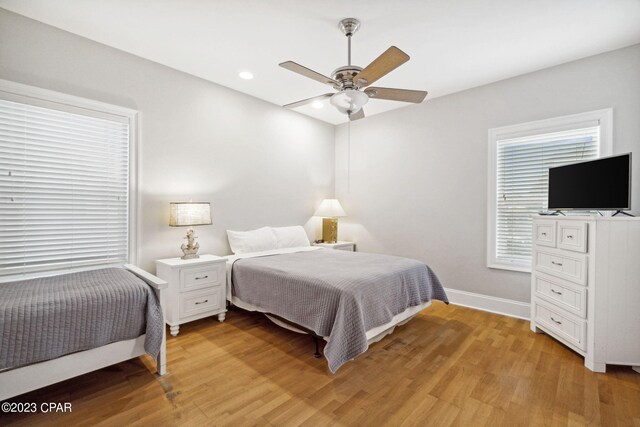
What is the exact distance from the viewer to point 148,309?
2.07 meters

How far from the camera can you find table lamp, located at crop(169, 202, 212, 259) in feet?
9.97

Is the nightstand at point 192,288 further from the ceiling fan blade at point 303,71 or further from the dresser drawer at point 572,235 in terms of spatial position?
the dresser drawer at point 572,235

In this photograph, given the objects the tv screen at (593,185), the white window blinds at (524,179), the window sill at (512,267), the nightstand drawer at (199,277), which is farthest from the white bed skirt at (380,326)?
the tv screen at (593,185)

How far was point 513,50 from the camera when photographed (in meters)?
2.79

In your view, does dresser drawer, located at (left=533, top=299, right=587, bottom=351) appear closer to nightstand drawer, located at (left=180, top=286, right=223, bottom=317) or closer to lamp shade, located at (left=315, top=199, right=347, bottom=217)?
lamp shade, located at (left=315, top=199, right=347, bottom=217)

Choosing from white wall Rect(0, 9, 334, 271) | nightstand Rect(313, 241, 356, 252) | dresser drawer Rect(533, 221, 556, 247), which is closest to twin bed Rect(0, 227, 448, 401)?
white wall Rect(0, 9, 334, 271)

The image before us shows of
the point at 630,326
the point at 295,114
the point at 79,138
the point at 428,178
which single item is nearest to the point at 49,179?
the point at 79,138

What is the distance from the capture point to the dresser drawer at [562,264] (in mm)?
2318

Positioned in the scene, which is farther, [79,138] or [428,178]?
[428,178]

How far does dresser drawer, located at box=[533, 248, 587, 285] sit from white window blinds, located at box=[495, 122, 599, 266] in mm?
507

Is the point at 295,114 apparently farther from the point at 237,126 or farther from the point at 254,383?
the point at 254,383

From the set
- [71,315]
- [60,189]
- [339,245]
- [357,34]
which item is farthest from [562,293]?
[60,189]

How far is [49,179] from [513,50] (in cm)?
441

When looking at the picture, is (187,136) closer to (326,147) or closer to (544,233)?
(326,147)
